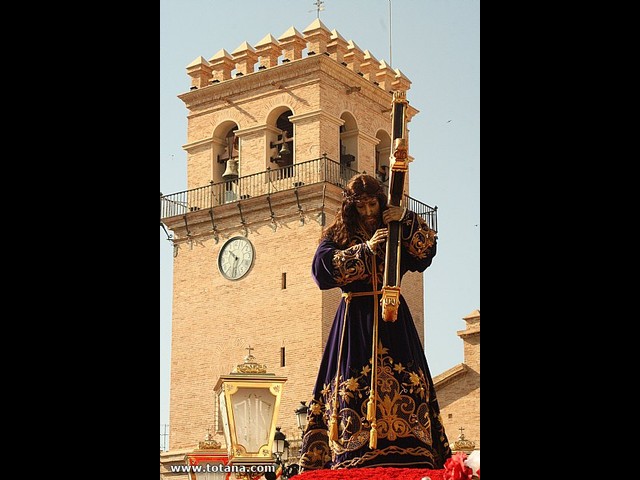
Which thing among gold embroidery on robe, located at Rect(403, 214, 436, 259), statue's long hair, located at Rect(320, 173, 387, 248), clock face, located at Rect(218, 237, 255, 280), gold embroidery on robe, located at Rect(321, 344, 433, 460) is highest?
clock face, located at Rect(218, 237, 255, 280)

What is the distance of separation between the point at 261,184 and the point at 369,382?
55.9ft

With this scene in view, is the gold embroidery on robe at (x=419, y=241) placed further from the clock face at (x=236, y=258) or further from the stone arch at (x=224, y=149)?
the clock face at (x=236, y=258)

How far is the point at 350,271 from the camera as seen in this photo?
24.1 feet

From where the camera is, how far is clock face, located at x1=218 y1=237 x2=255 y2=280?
82.2 feet

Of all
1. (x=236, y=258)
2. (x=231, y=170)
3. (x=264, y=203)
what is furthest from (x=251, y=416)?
(x=236, y=258)

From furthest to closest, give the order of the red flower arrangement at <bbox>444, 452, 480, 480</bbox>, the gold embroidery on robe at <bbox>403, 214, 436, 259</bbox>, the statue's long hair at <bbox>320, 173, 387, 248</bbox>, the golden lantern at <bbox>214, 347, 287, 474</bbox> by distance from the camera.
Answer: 1. the golden lantern at <bbox>214, 347, 287, 474</bbox>
2. the statue's long hair at <bbox>320, 173, 387, 248</bbox>
3. the gold embroidery on robe at <bbox>403, 214, 436, 259</bbox>
4. the red flower arrangement at <bbox>444, 452, 480, 480</bbox>

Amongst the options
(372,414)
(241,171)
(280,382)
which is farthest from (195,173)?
(372,414)

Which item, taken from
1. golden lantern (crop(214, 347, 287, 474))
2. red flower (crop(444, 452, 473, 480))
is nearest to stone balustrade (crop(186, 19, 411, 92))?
golden lantern (crop(214, 347, 287, 474))

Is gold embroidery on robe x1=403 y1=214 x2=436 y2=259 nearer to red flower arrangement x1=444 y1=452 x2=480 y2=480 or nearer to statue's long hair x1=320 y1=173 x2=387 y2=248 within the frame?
statue's long hair x1=320 y1=173 x2=387 y2=248

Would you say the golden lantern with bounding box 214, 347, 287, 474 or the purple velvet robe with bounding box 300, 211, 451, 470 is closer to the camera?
the purple velvet robe with bounding box 300, 211, 451, 470

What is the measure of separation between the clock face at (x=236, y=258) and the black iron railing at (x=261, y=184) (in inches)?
35.1

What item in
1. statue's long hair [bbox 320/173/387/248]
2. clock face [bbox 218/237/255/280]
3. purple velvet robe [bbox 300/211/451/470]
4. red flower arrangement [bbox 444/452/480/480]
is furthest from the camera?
clock face [bbox 218/237/255/280]

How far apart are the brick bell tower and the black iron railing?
26 millimetres

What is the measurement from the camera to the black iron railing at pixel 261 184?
75.6 ft
